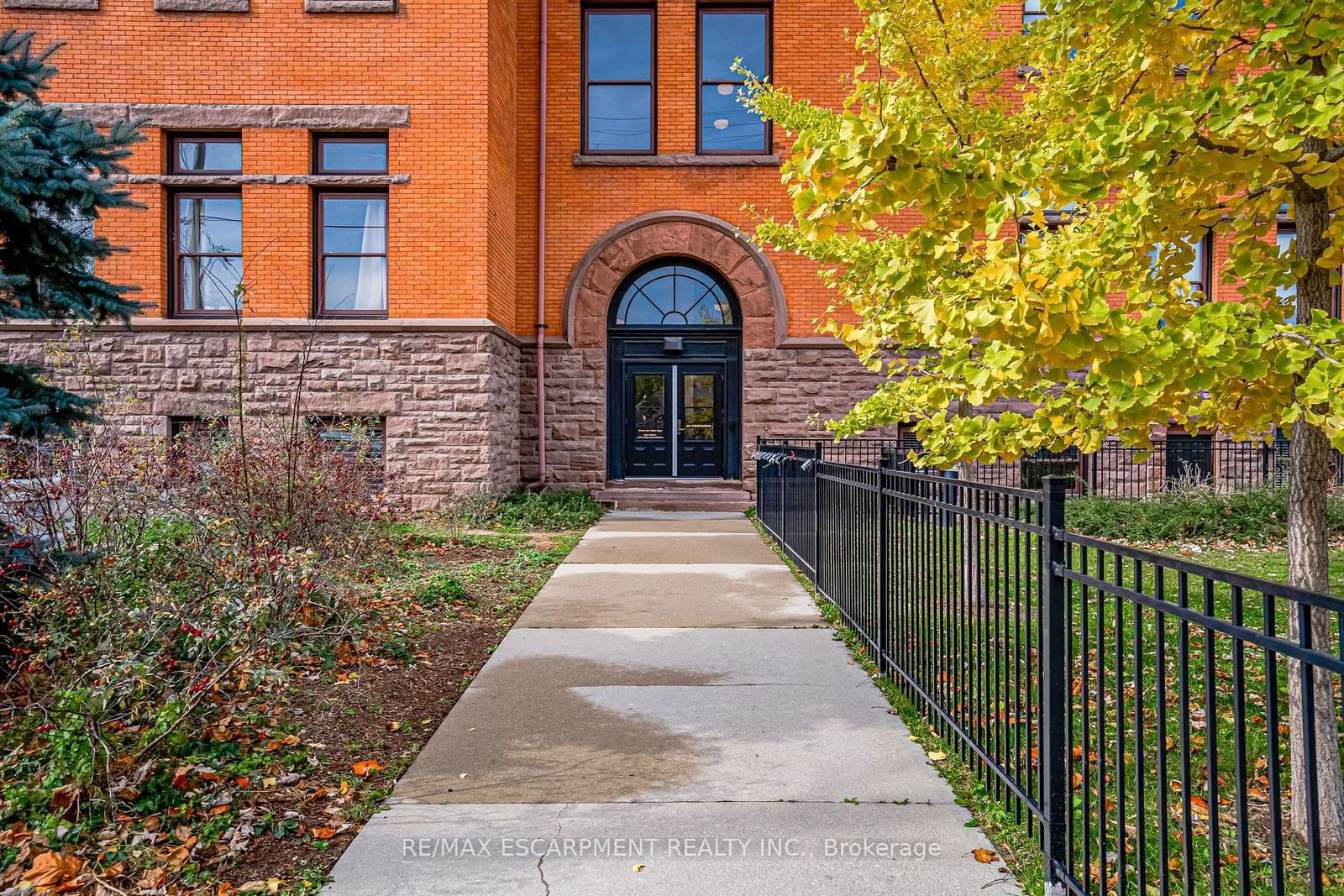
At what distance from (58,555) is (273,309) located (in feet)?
30.5

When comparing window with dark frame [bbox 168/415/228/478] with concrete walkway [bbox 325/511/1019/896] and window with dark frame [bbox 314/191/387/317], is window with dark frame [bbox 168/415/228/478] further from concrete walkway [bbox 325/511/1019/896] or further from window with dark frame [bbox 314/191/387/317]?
concrete walkway [bbox 325/511/1019/896]

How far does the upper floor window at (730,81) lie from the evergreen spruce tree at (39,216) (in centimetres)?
1158

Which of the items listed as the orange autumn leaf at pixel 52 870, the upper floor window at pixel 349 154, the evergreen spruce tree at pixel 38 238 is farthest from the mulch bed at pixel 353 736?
the upper floor window at pixel 349 154

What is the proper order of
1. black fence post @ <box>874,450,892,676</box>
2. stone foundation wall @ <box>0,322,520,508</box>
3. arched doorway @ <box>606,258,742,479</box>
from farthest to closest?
1. arched doorway @ <box>606,258,742,479</box>
2. stone foundation wall @ <box>0,322,520,508</box>
3. black fence post @ <box>874,450,892,676</box>

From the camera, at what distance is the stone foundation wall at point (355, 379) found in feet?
43.5

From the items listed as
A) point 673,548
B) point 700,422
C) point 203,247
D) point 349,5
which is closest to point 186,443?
point 673,548

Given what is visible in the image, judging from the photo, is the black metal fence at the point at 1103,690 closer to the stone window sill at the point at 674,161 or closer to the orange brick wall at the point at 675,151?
the orange brick wall at the point at 675,151

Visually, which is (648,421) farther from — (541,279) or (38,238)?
(38,238)

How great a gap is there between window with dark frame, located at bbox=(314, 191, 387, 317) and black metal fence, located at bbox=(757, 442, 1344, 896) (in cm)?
972

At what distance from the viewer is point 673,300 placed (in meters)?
16.2

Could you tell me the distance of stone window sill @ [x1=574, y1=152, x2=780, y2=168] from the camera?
15.4 meters

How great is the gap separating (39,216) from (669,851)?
18.1ft

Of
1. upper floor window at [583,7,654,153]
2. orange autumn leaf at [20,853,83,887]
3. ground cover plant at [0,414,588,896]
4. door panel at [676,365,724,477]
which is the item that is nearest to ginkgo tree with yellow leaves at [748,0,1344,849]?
ground cover plant at [0,414,588,896]

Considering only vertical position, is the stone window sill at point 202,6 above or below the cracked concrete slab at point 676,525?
above
